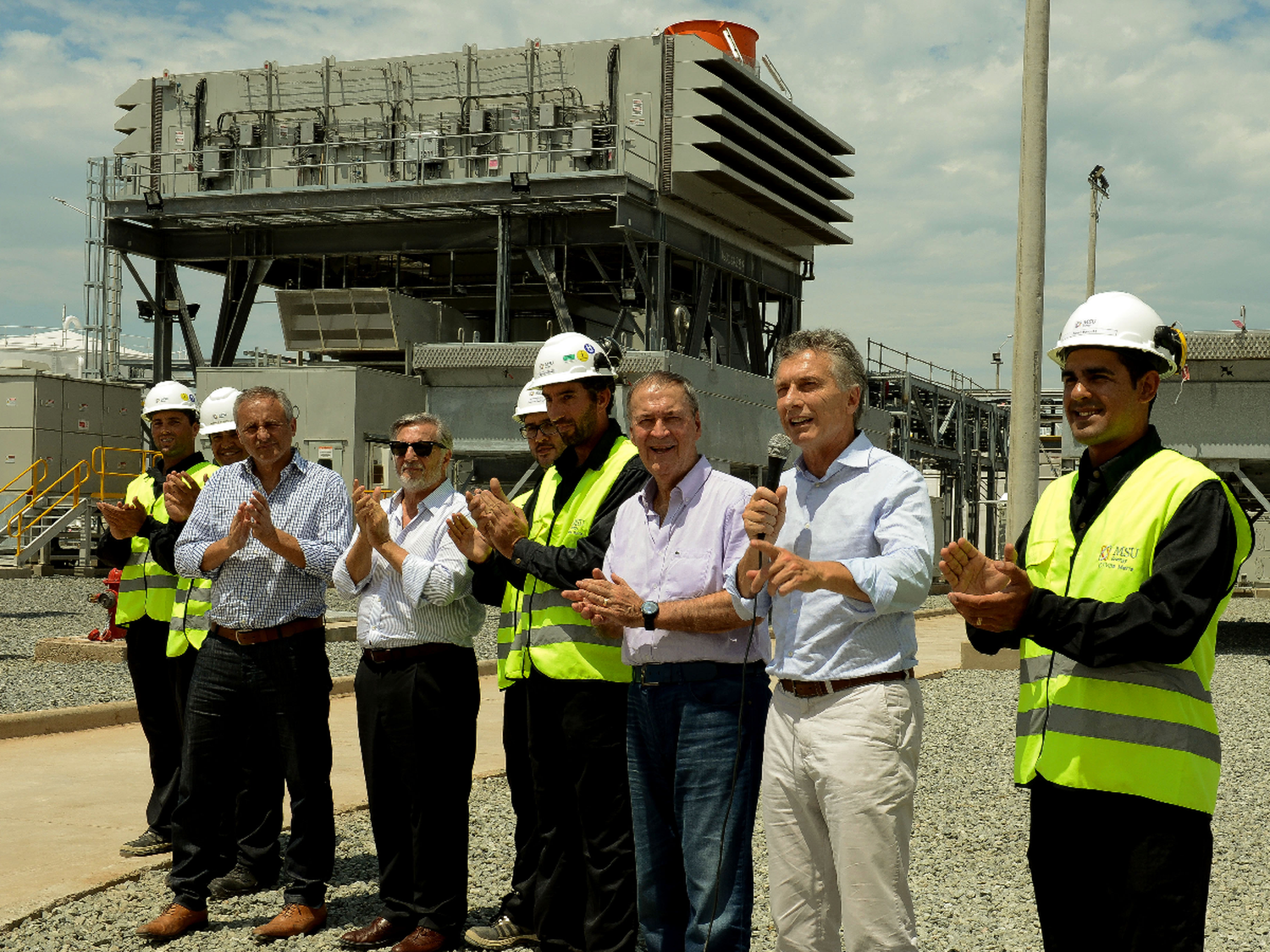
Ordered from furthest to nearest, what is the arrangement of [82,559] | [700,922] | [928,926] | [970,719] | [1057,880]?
[82,559] < [970,719] < [928,926] < [700,922] < [1057,880]

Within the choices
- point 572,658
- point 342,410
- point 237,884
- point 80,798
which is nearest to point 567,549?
point 572,658

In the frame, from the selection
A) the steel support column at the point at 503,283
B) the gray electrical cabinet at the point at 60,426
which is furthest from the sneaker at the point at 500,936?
the steel support column at the point at 503,283

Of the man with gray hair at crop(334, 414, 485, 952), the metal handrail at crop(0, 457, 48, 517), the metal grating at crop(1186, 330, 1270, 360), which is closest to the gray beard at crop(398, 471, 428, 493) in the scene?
the man with gray hair at crop(334, 414, 485, 952)

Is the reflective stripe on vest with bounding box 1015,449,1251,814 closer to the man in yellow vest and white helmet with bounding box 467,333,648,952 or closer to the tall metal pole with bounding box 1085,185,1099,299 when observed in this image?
the man in yellow vest and white helmet with bounding box 467,333,648,952

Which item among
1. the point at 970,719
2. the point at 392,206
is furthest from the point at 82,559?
the point at 970,719

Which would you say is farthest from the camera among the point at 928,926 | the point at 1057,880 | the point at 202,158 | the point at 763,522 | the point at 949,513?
the point at 949,513

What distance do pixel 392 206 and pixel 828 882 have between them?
2934 cm

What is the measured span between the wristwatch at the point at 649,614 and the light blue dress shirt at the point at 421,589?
3.86ft

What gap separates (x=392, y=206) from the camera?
31406 mm

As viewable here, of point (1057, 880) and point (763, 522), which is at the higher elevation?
point (763, 522)

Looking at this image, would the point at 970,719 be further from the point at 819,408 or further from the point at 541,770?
the point at 819,408

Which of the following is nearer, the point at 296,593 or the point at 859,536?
the point at 859,536

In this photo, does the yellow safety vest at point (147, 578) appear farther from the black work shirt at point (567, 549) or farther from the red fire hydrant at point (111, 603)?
the red fire hydrant at point (111, 603)

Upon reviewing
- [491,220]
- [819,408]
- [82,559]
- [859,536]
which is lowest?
[82,559]
